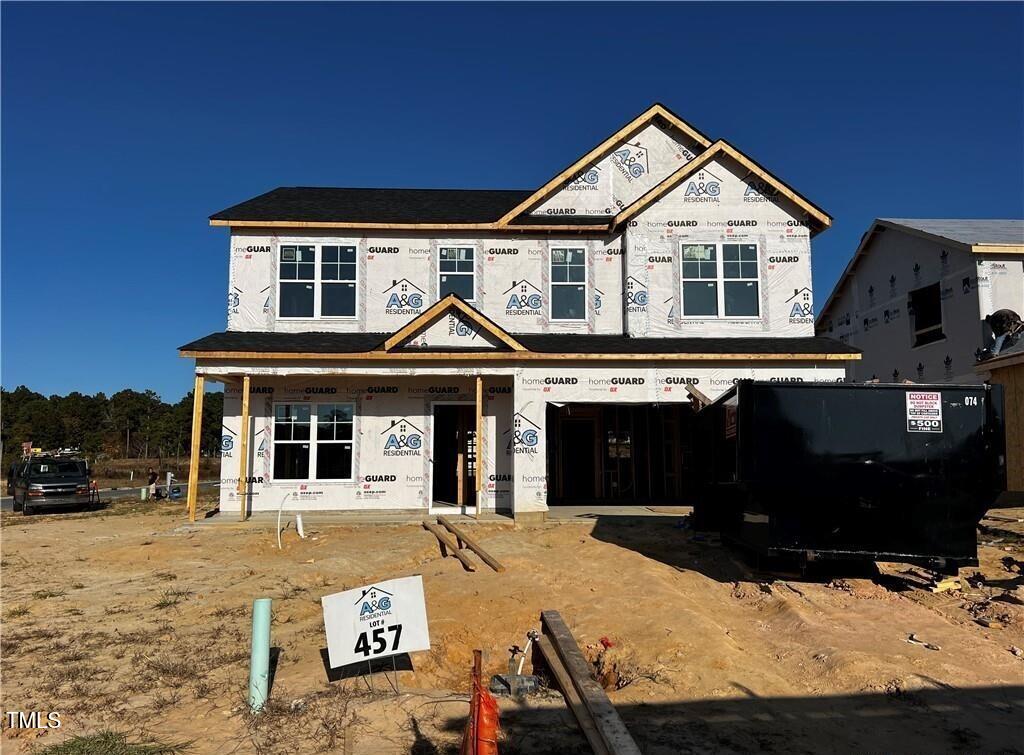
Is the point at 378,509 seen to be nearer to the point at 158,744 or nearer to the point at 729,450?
the point at 729,450

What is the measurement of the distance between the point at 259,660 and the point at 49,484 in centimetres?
2199

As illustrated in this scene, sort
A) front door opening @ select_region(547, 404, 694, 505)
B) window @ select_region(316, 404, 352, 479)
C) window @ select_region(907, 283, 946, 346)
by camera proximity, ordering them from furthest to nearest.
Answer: window @ select_region(907, 283, 946, 346) → front door opening @ select_region(547, 404, 694, 505) → window @ select_region(316, 404, 352, 479)

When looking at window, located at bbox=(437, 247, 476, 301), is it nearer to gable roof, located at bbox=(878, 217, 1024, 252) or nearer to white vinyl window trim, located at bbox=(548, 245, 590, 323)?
white vinyl window trim, located at bbox=(548, 245, 590, 323)

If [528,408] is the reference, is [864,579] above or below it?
below

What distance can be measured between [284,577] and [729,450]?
271 inches

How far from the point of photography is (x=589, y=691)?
15.8 feet

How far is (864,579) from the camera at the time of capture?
8367 millimetres

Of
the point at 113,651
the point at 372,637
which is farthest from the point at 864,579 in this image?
the point at 113,651

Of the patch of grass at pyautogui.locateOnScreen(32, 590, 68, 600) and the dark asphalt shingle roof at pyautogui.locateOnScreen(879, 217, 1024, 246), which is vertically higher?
the dark asphalt shingle roof at pyautogui.locateOnScreen(879, 217, 1024, 246)

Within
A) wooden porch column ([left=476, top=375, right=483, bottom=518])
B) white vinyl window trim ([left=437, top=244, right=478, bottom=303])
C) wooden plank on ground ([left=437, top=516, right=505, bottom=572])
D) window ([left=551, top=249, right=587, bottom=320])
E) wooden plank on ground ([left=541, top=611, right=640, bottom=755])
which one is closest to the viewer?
wooden plank on ground ([left=541, top=611, right=640, bottom=755])

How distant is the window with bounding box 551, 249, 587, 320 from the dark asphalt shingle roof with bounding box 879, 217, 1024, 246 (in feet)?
39.3

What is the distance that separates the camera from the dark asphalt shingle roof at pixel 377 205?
643 inches

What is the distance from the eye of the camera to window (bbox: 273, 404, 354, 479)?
1559 cm

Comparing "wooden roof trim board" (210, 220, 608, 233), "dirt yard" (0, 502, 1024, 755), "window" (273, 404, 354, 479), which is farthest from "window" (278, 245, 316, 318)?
"dirt yard" (0, 502, 1024, 755)
